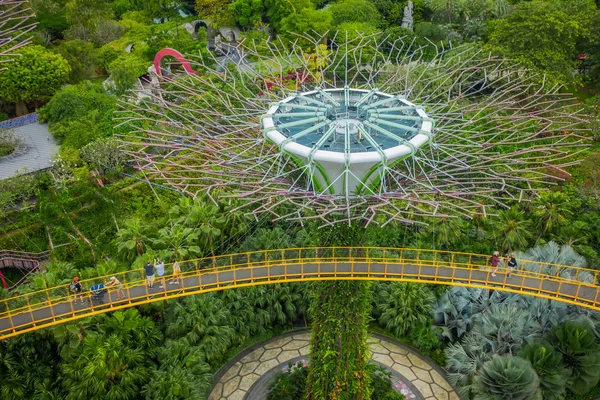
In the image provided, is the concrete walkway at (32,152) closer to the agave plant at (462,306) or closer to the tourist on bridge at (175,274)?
the tourist on bridge at (175,274)

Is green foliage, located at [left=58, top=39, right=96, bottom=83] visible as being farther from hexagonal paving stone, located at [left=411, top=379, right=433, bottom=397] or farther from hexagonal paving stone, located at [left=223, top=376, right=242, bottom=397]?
hexagonal paving stone, located at [left=411, top=379, right=433, bottom=397]

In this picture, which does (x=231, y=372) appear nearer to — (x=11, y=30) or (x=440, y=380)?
(x=440, y=380)

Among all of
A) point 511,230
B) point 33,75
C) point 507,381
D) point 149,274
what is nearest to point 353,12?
point 33,75

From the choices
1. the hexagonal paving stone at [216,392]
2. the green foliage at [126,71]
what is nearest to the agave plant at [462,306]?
Answer: the hexagonal paving stone at [216,392]

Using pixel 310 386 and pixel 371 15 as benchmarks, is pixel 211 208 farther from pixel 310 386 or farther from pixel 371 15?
pixel 371 15

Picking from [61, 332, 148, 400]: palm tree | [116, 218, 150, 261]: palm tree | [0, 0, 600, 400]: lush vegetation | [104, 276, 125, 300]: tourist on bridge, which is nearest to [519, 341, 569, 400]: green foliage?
[0, 0, 600, 400]: lush vegetation

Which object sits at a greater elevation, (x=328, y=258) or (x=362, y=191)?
(x=362, y=191)

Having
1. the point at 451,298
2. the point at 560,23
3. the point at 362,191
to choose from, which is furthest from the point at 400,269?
the point at 560,23
